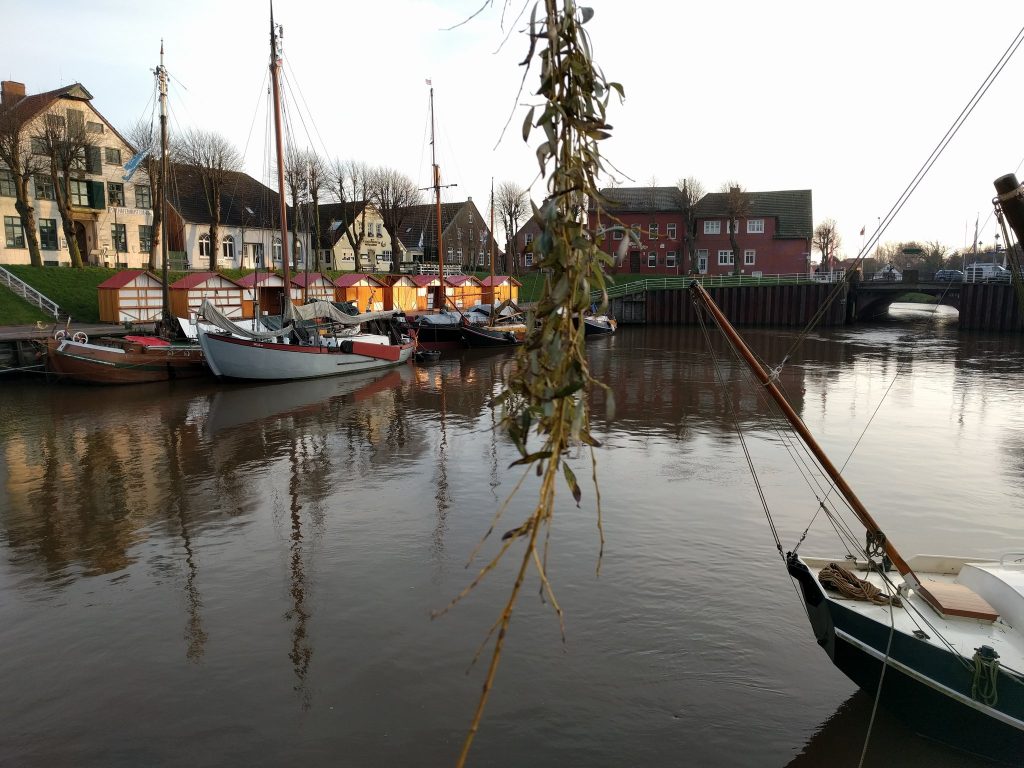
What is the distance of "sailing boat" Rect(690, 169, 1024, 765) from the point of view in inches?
267

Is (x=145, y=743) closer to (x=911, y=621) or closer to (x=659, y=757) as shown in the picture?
(x=659, y=757)

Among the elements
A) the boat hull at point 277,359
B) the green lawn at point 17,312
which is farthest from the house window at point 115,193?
the boat hull at point 277,359

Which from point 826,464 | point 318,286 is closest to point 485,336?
point 318,286

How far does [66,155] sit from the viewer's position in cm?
4597

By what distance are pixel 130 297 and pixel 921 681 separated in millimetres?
40773

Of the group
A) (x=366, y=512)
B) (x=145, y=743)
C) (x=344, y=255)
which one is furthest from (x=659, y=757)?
(x=344, y=255)

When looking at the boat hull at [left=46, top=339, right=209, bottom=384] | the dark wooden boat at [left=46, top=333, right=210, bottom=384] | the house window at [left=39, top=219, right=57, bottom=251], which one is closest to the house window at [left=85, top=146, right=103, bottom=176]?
the house window at [left=39, top=219, right=57, bottom=251]

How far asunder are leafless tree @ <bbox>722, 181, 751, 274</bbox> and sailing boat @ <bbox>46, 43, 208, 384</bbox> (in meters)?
58.2

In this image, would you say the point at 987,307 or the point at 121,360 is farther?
the point at 987,307

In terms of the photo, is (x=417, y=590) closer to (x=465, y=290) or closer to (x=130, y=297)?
(x=130, y=297)

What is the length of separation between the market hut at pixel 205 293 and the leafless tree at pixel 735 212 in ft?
171

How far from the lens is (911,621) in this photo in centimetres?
738

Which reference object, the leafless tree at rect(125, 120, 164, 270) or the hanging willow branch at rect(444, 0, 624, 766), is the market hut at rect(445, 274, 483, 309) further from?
the hanging willow branch at rect(444, 0, 624, 766)

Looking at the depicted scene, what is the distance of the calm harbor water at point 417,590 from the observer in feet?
26.0
